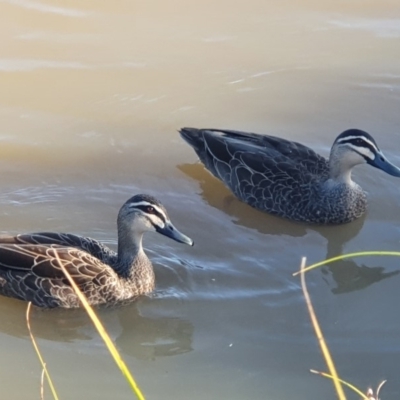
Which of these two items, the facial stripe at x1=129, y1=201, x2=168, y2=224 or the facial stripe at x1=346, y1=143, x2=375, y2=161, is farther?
the facial stripe at x1=346, y1=143, x2=375, y2=161

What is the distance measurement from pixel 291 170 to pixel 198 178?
91 centimetres

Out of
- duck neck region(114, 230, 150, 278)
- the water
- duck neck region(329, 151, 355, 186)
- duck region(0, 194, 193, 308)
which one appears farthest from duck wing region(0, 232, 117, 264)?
duck neck region(329, 151, 355, 186)

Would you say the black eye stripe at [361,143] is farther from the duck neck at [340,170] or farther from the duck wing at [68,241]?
the duck wing at [68,241]

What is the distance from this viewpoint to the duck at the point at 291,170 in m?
7.83

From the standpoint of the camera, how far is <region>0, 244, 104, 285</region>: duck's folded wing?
6.40m

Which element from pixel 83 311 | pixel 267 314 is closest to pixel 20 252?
pixel 83 311

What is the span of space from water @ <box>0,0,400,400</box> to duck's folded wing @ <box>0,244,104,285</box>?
0.25m

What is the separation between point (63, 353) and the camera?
589cm

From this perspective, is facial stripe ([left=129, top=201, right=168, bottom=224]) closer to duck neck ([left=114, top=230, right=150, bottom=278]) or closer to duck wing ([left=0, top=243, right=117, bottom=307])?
duck neck ([left=114, top=230, right=150, bottom=278])

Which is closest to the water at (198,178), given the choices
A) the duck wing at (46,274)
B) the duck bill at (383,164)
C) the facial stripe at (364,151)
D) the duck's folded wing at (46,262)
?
the duck wing at (46,274)

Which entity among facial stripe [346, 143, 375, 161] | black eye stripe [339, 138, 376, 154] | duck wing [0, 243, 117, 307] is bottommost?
duck wing [0, 243, 117, 307]

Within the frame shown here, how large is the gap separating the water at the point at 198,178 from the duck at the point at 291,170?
15 cm

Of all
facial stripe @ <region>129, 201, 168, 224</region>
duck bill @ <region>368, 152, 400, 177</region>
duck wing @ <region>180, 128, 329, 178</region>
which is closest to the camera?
facial stripe @ <region>129, 201, 168, 224</region>

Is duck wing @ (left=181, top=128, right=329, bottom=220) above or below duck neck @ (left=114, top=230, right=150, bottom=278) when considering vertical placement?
above
